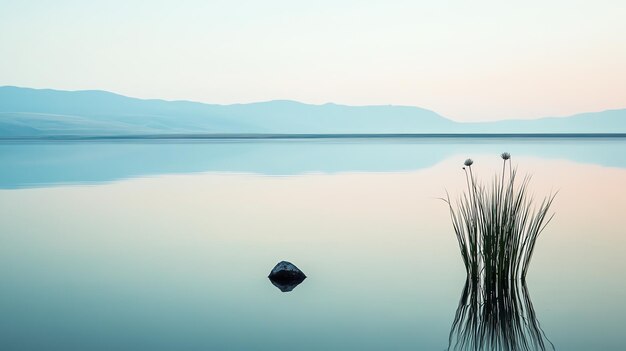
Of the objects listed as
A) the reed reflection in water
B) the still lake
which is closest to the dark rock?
the still lake

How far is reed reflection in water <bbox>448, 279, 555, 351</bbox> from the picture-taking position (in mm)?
5500

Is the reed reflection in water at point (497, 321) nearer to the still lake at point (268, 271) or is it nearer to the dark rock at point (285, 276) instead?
the still lake at point (268, 271)

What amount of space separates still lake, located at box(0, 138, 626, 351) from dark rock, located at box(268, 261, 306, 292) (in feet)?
0.39

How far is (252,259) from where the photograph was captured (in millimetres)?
8805

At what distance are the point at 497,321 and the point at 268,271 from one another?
292cm

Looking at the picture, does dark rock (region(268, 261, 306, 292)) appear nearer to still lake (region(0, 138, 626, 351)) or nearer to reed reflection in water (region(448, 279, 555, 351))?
still lake (region(0, 138, 626, 351))

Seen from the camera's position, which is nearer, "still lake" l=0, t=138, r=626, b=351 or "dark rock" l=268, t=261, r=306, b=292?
"still lake" l=0, t=138, r=626, b=351

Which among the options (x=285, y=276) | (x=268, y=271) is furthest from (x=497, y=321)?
(x=268, y=271)

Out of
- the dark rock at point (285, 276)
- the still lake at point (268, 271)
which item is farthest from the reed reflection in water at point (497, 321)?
the dark rock at point (285, 276)

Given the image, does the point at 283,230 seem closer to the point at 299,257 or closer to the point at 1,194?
the point at 299,257

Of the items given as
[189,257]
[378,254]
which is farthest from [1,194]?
[378,254]

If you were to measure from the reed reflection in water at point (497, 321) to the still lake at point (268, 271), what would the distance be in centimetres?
12

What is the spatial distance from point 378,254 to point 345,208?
460 centimetres

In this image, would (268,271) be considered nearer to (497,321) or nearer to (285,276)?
(285,276)
